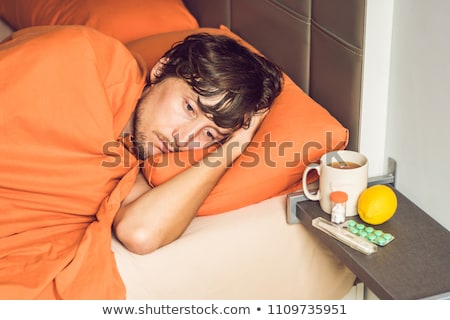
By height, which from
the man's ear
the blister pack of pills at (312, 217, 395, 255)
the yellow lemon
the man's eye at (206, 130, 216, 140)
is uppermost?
the man's ear

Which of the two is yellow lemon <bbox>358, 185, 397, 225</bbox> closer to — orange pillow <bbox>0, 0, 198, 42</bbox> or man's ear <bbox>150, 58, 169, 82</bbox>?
man's ear <bbox>150, 58, 169, 82</bbox>

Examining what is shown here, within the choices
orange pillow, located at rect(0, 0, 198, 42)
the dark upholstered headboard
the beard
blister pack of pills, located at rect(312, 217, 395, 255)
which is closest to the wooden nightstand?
Answer: blister pack of pills, located at rect(312, 217, 395, 255)

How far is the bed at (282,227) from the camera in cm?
109

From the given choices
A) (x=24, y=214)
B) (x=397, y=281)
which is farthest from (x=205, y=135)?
(x=397, y=281)

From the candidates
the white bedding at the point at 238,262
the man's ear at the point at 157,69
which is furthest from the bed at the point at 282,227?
the man's ear at the point at 157,69

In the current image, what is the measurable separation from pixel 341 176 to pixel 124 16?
3.05 ft

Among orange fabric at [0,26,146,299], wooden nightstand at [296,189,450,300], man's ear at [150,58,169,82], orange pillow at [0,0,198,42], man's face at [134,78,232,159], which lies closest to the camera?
wooden nightstand at [296,189,450,300]

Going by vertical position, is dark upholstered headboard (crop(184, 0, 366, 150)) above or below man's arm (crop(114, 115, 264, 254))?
above

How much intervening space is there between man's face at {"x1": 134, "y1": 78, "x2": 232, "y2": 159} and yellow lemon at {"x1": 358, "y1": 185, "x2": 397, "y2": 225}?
35 cm

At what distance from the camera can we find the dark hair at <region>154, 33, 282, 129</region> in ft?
4.20

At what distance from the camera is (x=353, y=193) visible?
110 cm

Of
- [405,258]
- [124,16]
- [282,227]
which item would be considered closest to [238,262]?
[282,227]

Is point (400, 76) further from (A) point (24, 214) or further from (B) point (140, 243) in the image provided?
(A) point (24, 214)

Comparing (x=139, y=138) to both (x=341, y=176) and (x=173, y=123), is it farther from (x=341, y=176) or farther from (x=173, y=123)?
(x=341, y=176)
